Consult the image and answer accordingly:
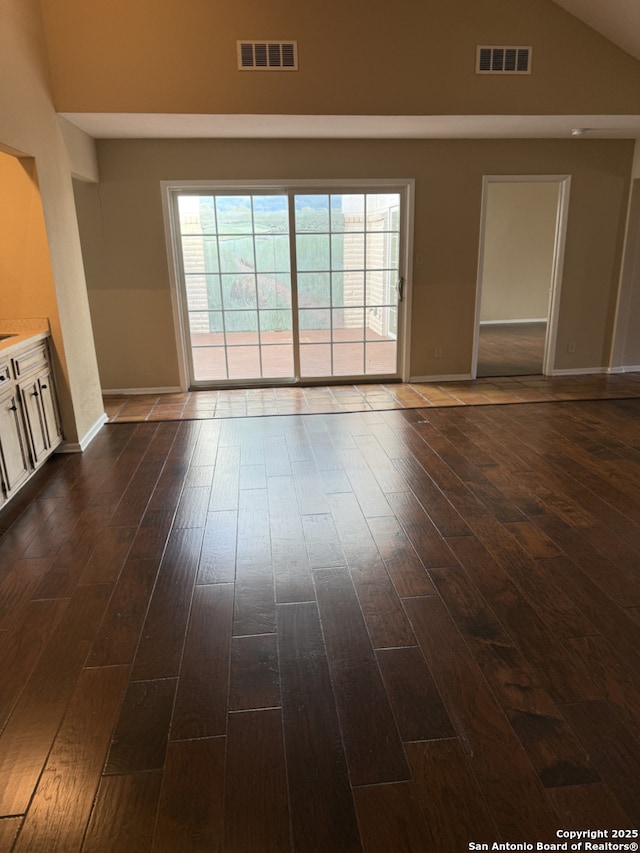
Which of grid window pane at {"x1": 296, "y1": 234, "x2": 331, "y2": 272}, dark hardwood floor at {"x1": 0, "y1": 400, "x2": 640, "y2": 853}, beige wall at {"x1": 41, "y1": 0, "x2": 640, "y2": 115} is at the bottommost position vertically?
dark hardwood floor at {"x1": 0, "y1": 400, "x2": 640, "y2": 853}

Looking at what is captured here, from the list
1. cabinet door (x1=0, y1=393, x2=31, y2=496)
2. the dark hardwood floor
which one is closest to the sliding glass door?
the dark hardwood floor

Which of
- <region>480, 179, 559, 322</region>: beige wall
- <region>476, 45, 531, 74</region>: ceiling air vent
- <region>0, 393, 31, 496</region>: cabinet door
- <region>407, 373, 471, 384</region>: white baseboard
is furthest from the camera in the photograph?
<region>480, 179, 559, 322</region>: beige wall

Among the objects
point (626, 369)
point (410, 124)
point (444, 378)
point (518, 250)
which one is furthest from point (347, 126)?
point (518, 250)

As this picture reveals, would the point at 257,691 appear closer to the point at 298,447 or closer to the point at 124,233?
the point at 298,447

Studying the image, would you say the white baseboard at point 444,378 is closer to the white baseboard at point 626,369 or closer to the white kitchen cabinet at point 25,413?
the white baseboard at point 626,369

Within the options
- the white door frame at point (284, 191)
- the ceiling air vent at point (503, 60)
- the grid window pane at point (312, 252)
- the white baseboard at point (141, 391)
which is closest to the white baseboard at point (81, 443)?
the white baseboard at point (141, 391)

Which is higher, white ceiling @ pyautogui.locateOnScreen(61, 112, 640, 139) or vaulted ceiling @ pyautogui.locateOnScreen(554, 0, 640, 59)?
vaulted ceiling @ pyautogui.locateOnScreen(554, 0, 640, 59)

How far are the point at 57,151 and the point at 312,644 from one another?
4.02 metres

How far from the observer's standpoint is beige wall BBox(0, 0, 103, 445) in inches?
132

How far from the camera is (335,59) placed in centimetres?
418

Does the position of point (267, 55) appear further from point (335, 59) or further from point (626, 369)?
point (626, 369)

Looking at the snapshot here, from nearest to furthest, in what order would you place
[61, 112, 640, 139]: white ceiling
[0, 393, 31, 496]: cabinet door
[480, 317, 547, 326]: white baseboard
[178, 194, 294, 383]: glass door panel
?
[0, 393, 31, 496]: cabinet door < [61, 112, 640, 139]: white ceiling < [178, 194, 294, 383]: glass door panel < [480, 317, 547, 326]: white baseboard

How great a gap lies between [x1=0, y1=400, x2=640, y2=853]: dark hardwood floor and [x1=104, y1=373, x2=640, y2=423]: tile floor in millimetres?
1491

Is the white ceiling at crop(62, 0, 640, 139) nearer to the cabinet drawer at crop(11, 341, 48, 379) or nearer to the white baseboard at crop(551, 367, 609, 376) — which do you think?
the cabinet drawer at crop(11, 341, 48, 379)
